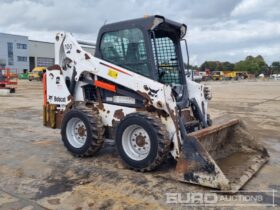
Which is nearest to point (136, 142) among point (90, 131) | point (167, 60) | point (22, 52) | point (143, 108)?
point (143, 108)

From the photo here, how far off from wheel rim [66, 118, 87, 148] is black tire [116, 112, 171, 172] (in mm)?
956

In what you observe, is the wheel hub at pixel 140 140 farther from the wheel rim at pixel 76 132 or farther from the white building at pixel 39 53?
the white building at pixel 39 53

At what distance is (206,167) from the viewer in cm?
437

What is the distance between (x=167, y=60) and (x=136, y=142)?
5.87 feet

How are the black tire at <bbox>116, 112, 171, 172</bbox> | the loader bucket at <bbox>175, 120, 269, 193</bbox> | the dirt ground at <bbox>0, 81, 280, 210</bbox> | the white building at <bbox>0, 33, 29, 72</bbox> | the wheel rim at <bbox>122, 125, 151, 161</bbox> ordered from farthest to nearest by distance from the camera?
the white building at <bbox>0, 33, 29, 72</bbox> < the wheel rim at <bbox>122, 125, 151, 161</bbox> < the black tire at <bbox>116, 112, 171, 172</bbox> < the loader bucket at <bbox>175, 120, 269, 193</bbox> < the dirt ground at <bbox>0, 81, 280, 210</bbox>

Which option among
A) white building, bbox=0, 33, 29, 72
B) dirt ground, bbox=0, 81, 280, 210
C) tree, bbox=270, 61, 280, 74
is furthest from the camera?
tree, bbox=270, 61, 280, 74

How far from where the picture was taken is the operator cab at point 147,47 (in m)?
5.30

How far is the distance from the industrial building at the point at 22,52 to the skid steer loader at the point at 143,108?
69649 mm

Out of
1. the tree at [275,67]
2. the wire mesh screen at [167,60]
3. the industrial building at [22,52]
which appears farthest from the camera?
the tree at [275,67]

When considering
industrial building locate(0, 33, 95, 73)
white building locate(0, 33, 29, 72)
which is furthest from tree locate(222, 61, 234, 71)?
white building locate(0, 33, 29, 72)

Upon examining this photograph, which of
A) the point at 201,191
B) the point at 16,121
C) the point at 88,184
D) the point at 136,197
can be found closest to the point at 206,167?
the point at 201,191

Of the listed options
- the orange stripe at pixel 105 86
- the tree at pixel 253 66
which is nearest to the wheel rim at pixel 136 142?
the orange stripe at pixel 105 86

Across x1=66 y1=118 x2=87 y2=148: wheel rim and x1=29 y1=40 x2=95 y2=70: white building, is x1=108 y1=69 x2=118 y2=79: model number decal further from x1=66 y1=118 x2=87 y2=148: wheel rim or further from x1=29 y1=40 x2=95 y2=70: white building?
x1=29 y1=40 x2=95 y2=70: white building

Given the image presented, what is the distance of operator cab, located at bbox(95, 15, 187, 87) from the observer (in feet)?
17.4
